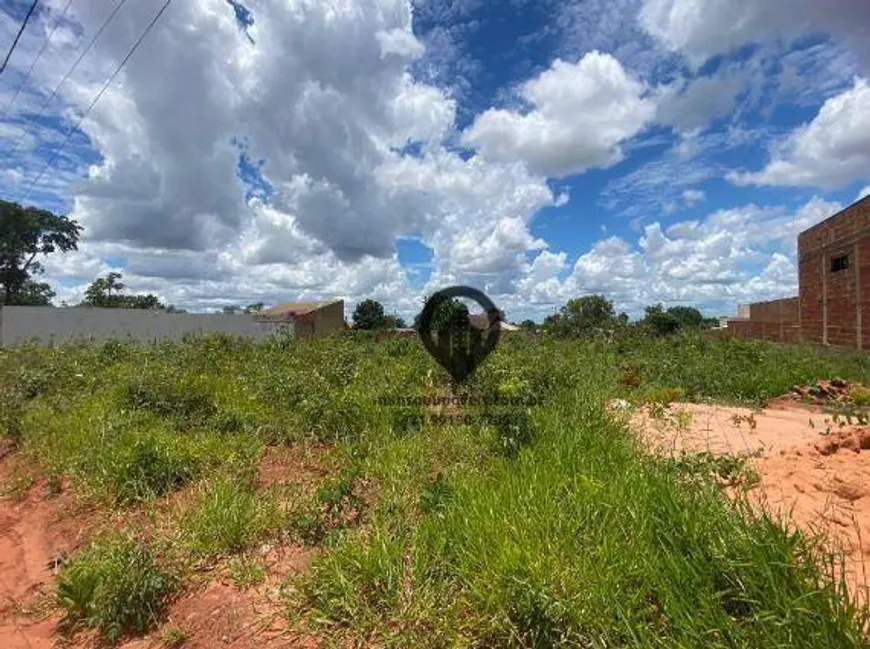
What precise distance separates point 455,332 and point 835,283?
533 inches

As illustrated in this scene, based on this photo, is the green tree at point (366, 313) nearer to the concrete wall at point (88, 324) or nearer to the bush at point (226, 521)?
the concrete wall at point (88, 324)

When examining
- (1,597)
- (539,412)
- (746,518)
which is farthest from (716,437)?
(1,597)

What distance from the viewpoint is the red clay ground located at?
9.15ft

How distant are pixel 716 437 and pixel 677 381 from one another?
179 inches

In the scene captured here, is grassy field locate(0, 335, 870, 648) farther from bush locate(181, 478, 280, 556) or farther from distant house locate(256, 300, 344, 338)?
distant house locate(256, 300, 344, 338)

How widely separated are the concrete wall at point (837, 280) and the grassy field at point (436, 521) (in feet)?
40.8

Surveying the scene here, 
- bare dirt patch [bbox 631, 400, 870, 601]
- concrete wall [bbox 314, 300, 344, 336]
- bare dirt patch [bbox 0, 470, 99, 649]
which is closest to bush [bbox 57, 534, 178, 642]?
bare dirt patch [bbox 0, 470, 99, 649]

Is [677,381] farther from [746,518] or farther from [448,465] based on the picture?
[746,518]

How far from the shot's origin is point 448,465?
429cm

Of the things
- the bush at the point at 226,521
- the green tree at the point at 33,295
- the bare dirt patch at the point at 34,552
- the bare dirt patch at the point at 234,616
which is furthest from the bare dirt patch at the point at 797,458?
the green tree at the point at 33,295

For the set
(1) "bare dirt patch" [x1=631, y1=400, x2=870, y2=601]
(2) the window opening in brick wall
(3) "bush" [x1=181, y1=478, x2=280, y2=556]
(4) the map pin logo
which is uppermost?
(2) the window opening in brick wall

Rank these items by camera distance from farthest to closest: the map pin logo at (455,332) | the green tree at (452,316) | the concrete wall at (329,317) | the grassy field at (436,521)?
the concrete wall at (329,317) → the green tree at (452,316) → the map pin logo at (455,332) → the grassy field at (436,521)

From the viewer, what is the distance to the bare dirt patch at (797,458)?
2.91 m

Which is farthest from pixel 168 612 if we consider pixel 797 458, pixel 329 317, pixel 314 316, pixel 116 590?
pixel 329 317
